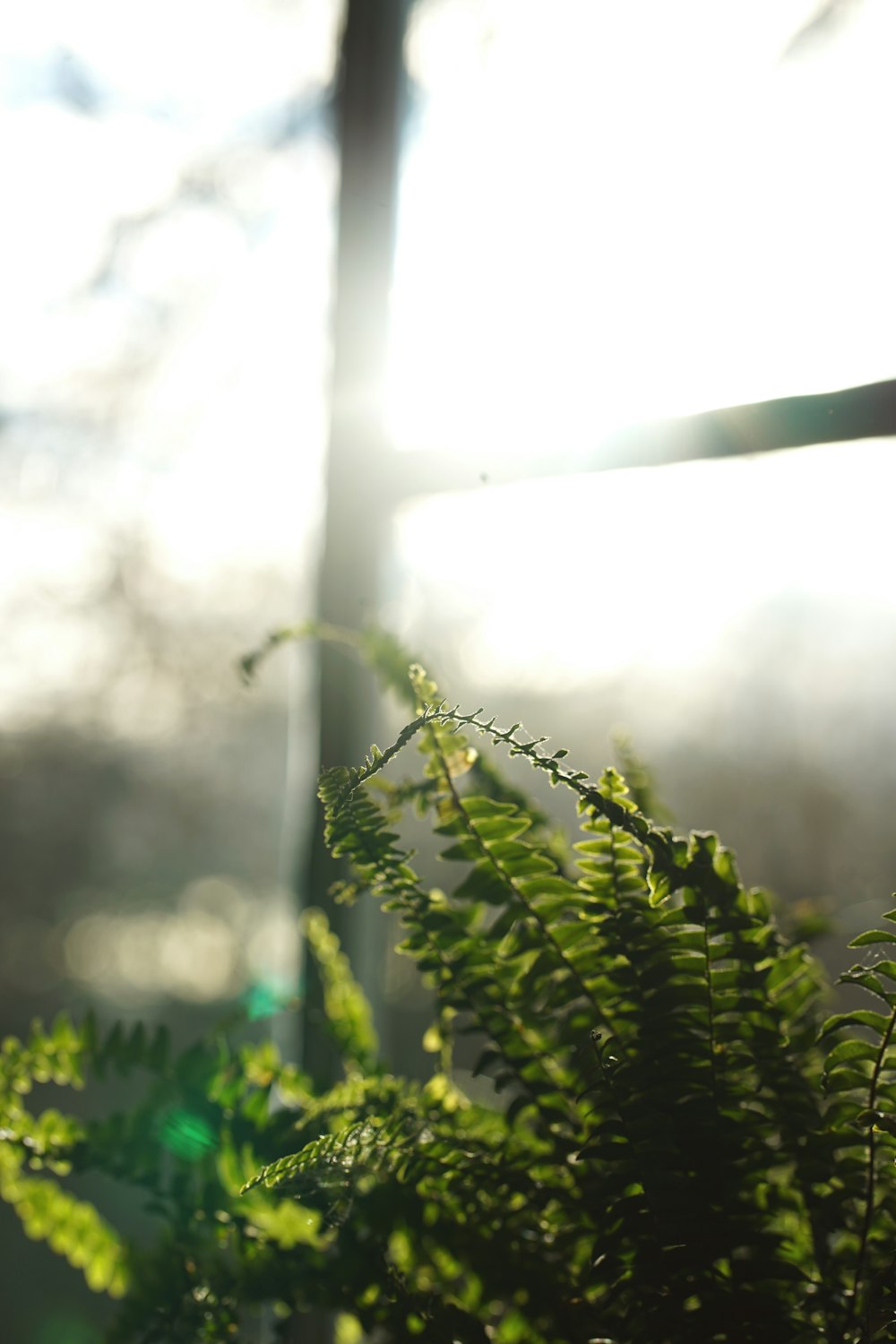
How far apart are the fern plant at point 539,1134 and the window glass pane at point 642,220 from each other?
1.51 feet

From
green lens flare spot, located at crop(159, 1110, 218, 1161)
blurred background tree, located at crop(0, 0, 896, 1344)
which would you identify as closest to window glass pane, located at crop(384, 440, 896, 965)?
blurred background tree, located at crop(0, 0, 896, 1344)

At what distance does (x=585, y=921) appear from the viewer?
0.51 m

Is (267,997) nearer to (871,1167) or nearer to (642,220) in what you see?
(871,1167)

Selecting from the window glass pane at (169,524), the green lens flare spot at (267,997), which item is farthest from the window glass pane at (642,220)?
the green lens flare spot at (267,997)

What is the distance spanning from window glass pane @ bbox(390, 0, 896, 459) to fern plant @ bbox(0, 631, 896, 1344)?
1.51ft

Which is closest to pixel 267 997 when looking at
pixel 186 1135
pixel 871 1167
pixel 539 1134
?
pixel 186 1135

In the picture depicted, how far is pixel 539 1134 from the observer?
555 millimetres

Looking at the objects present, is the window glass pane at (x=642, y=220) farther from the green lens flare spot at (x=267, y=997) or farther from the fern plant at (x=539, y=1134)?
the green lens flare spot at (x=267, y=997)

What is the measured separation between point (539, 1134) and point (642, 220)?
2.64 feet

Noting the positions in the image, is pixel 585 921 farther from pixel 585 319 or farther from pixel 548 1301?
pixel 585 319

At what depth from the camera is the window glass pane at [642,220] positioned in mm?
781

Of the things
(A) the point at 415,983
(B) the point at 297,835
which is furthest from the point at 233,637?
(A) the point at 415,983

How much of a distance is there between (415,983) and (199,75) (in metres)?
1.16

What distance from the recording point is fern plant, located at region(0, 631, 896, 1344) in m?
0.45
